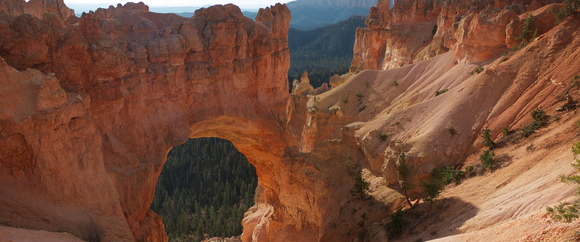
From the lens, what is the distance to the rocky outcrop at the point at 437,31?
27391 mm

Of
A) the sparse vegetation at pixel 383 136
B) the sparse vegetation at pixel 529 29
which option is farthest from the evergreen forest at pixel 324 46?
the sparse vegetation at pixel 529 29

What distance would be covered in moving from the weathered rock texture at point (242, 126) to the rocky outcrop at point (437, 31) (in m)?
0.28

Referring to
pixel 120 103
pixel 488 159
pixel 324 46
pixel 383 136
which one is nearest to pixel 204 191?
pixel 383 136

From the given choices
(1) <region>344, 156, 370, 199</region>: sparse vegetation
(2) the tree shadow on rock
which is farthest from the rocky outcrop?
(2) the tree shadow on rock

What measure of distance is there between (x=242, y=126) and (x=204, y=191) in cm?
2805

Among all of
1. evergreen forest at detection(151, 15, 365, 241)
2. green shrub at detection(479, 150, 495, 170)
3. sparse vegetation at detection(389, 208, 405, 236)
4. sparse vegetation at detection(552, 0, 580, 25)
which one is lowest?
evergreen forest at detection(151, 15, 365, 241)

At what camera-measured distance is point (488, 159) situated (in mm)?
19078

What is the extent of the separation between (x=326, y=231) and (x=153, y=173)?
993 centimetres

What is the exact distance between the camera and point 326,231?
71.5 feet

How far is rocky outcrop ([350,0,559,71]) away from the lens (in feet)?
89.9

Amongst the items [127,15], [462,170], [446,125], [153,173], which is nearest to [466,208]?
[462,170]

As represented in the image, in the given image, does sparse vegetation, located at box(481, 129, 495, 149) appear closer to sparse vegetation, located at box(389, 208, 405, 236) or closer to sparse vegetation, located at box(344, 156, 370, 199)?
sparse vegetation, located at box(389, 208, 405, 236)

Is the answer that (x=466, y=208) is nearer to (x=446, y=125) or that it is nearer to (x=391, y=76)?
(x=446, y=125)

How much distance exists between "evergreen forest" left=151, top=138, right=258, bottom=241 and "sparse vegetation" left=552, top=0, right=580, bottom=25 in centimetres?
3075
